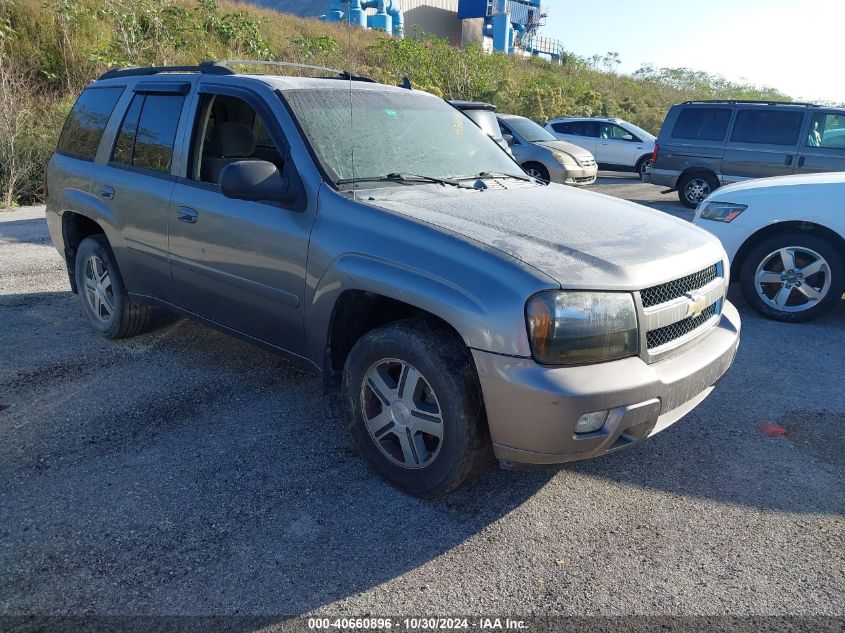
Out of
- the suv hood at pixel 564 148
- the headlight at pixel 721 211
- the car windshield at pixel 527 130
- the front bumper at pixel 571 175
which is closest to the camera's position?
the headlight at pixel 721 211

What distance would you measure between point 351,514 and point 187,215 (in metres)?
2.07

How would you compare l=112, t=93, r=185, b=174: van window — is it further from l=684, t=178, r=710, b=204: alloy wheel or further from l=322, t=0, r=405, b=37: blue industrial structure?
l=322, t=0, r=405, b=37: blue industrial structure

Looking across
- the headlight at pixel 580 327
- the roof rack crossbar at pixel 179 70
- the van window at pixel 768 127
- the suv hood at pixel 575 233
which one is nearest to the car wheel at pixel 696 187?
the van window at pixel 768 127

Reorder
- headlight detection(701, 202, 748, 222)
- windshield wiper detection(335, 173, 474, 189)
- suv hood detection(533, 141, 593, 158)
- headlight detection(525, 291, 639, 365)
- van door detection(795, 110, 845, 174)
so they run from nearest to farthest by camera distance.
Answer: headlight detection(525, 291, 639, 365) < windshield wiper detection(335, 173, 474, 189) < headlight detection(701, 202, 748, 222) < van door detection(795, 110, 845, 174) < suv hood detection(533, 141, 593, 158)

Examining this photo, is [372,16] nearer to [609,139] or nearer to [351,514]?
[609,139]

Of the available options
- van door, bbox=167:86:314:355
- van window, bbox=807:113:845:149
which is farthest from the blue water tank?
van door, bbox=167:86:314:355

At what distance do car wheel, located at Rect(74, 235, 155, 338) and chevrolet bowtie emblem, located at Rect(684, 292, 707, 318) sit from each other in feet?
12.2

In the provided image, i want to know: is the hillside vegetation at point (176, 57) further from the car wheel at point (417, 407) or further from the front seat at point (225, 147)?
the car wheel at point (417, 407)

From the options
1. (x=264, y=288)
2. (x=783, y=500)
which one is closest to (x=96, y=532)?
(x=264, y=288)

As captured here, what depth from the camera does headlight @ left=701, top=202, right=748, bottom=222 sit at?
6.05 meters

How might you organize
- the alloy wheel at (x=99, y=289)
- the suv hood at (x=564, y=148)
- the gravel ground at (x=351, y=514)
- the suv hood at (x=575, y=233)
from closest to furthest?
the gravel ground at (x=351, y=514), the suv hood at (x=575, y=233), the alloy wheel at (x=99, y=289), the suv hood at (x=564, y=148)

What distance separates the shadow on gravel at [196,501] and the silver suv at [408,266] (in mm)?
294

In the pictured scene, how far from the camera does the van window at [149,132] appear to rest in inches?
168

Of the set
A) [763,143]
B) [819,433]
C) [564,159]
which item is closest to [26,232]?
[819,433]
